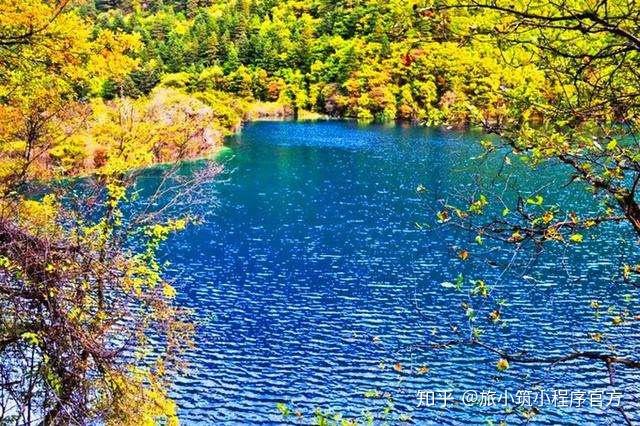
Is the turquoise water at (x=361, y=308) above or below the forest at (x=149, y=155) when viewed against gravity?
below

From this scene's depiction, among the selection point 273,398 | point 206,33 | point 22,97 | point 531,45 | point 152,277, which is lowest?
point 273,398

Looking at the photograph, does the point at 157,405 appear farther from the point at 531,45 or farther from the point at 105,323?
the point at 531,45

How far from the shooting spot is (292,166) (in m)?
66.3

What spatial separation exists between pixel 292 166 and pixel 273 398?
46.6 metres

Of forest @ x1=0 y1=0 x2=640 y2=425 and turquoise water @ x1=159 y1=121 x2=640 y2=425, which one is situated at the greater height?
forest @ x1=0 y1=0 x2=640 y2=425

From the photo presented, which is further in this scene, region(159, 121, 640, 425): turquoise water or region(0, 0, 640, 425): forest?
region(159, 121, 640, 425): turquoise water

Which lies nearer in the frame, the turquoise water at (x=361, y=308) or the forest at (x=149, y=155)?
the forest at (x=149, y=155)

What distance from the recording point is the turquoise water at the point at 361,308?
20250mm

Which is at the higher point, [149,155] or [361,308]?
[149,155]

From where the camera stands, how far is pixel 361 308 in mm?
28750

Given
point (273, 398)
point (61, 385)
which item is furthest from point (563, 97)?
point (273, 398)

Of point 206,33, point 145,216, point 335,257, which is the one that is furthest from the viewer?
point 206,33

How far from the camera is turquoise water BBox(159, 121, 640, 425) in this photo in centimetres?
2025

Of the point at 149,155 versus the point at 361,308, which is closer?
the point at 149,155
